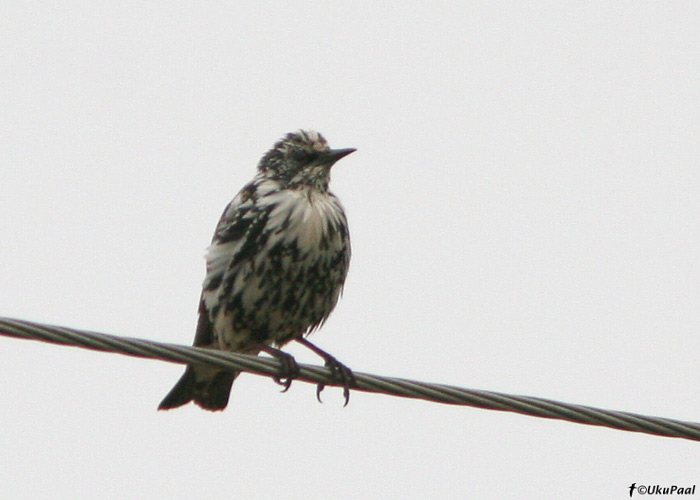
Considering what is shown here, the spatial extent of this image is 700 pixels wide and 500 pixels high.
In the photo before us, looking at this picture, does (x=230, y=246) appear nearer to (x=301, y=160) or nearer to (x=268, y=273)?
(x=268, y=273)

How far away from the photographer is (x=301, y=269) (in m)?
7.57

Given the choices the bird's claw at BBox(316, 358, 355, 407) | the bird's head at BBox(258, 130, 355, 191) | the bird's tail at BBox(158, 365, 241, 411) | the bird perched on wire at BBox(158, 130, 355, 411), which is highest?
the bird's head at BBox(258, 130, 355, 191)

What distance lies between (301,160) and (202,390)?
1.52 m

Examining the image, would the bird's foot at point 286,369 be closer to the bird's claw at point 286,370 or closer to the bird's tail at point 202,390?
the bird's claw at point 286,370

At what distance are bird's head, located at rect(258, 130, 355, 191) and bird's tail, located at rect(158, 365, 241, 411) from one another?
1.23 meters

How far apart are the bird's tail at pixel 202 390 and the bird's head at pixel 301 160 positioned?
1228 millimetres

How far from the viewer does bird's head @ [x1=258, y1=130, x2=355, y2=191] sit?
322 inches

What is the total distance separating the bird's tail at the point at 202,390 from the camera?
26.0 ft

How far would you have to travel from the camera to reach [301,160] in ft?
27.2

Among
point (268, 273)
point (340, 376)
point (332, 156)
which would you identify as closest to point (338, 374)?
point (340, 376)

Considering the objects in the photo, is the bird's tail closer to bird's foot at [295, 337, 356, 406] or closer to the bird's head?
bird's foot at [295, 337, 356, 406]

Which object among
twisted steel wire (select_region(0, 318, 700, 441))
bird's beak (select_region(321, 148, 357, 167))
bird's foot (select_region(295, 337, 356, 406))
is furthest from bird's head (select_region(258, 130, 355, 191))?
twisted steel wire (select_region(0, 318, 700, 441))

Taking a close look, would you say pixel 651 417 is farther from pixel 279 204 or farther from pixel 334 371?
pixel 279 204

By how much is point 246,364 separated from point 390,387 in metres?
0.67
